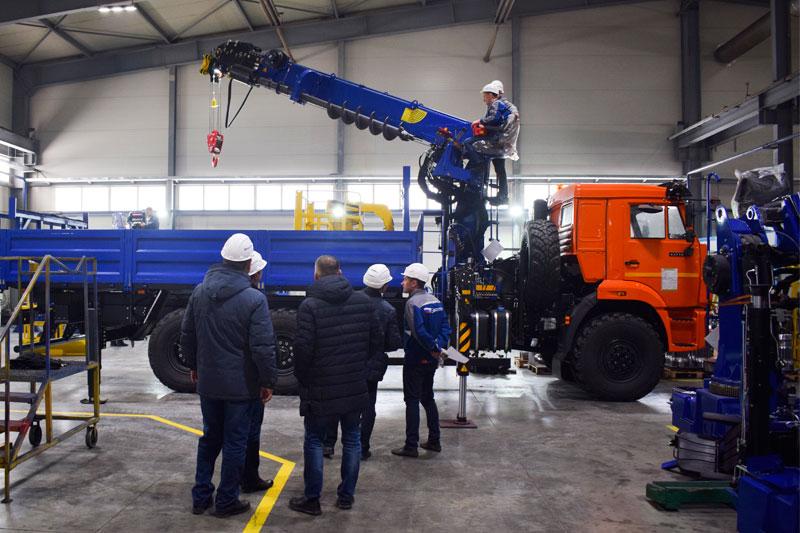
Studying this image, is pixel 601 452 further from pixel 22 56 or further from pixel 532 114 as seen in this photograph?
pixel 22 56

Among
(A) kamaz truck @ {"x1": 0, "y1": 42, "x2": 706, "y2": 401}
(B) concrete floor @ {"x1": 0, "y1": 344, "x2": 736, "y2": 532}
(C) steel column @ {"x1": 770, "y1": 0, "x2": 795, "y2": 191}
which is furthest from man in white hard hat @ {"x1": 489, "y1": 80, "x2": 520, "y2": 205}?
(C) steel column @ {"x1": 770, "y1": 0, "x2": 795, "y2": 191}

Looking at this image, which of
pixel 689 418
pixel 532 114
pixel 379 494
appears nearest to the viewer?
pixel 379 494

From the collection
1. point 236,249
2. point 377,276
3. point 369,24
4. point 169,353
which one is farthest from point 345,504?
point 369,24

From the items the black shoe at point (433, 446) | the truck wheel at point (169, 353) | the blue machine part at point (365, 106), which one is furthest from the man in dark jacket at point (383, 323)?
the truck wheel at point (169, 353)

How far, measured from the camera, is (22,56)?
17891 millimetres

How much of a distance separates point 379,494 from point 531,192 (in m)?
14.4

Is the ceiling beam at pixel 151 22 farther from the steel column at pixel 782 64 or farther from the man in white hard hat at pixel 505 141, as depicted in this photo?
the steel column at pixel 782 64

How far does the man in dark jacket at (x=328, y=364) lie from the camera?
3.60 metres

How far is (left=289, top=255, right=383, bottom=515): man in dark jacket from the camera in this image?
11.8 feet

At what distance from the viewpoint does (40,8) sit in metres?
12.1

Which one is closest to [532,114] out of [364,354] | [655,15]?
[655,15]

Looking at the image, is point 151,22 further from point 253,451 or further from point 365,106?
point 253,451

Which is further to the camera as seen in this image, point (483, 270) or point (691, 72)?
point (691, 72)

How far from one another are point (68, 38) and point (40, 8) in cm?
535
